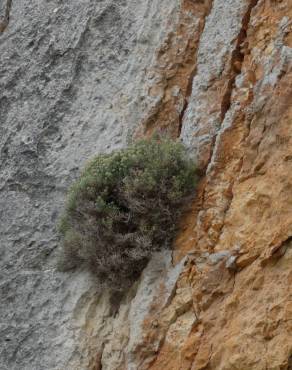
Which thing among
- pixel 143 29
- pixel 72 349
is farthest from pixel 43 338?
pixel 143 29

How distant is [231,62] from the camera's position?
24.3 feet

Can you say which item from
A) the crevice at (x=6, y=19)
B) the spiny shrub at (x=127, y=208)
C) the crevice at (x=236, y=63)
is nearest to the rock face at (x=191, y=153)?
the crevice at (x=236, y=63)

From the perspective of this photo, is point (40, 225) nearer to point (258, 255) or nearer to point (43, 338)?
point (43, 338)

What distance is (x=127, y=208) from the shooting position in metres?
6.96

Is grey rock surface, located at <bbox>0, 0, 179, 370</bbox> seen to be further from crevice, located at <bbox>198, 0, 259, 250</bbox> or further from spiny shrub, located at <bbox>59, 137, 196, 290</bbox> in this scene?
crevice, located at <bbox>198, 0, 259, 250</bbox>

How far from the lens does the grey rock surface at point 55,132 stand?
690 centimetres

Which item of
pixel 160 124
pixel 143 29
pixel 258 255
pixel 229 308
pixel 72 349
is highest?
pixel 143 29

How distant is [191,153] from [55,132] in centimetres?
223

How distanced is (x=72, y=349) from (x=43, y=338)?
0.41 metres

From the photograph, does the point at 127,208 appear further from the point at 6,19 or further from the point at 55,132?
the point at 6,19

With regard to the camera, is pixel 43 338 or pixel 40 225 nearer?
pixel 43 338

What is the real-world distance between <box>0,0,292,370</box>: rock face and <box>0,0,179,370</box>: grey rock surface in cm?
2

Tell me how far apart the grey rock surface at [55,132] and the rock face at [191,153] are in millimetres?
17

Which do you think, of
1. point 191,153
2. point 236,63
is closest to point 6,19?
point 236,63
